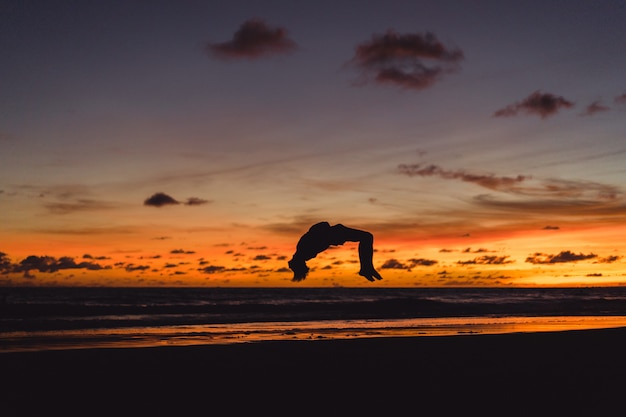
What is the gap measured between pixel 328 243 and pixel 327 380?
6639 millimetres

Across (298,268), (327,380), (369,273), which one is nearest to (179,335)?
(327,380)

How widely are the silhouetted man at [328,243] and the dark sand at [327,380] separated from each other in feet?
12.2

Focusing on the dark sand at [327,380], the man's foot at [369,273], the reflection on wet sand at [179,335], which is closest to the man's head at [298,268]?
the man's foot at [369,273]

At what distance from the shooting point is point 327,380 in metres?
12.1

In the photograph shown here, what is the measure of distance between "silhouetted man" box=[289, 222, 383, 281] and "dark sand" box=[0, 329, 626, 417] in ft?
12.2

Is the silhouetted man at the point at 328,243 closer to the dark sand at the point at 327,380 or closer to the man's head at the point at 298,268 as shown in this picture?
the man's head at the point at 298,268

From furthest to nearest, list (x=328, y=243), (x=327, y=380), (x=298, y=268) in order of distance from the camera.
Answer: (x=327, y=380)
(x=298, y=268)
(x=328, y=243)

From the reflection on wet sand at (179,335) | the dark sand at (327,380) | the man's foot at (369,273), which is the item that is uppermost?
the man's foot at (369,273)

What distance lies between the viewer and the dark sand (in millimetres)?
9672

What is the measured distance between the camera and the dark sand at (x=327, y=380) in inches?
381

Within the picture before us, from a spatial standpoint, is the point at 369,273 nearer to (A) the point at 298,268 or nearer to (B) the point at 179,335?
(A) the point at 298,268

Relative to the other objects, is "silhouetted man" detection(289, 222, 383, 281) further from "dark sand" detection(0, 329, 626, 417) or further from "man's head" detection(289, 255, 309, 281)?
"dark sand" detection(0, 329, 626, 417)

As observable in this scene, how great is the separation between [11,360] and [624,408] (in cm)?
1421

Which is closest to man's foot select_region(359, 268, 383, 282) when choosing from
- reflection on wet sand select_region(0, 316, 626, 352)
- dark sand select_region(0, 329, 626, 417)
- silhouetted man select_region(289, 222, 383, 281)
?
silhouetted man select_region(289, 222, 383, 281)
